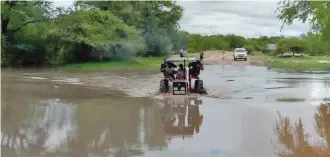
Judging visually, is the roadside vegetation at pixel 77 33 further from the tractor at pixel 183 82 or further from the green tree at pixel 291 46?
the green tree at pixel 291 46

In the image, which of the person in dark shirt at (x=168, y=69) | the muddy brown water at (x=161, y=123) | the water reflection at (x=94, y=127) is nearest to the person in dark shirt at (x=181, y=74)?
the person in dark shirt at (x=168, y=69)

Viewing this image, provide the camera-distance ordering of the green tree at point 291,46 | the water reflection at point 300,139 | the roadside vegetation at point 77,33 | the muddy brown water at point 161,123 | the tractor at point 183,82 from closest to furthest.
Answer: the water reflection at point 300,139 → the muddy brown water at point 161,123 → the tractor at point 183,82 → the roadside vegetation at point 77,33 → the green tree at point 291,46

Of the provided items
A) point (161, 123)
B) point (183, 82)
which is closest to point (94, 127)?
point (161, 123)

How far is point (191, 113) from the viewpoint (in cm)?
1384

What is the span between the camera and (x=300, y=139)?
9.98 m

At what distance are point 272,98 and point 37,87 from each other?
1074cm

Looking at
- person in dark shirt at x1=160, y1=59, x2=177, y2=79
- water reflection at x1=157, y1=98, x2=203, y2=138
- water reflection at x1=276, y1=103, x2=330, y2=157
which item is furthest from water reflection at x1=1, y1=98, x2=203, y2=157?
water reflection at x1=276, y1=103, x2=330, y2=157

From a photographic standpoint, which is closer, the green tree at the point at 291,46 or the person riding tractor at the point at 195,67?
the person riding tractor at the point at 195,67

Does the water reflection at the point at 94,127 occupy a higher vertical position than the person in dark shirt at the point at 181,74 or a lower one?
lower

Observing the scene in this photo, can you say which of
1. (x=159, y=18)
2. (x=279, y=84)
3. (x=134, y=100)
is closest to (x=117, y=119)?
(x=134, y=100)

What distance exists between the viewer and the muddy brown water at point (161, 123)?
905 cm

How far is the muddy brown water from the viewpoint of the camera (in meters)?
9.05

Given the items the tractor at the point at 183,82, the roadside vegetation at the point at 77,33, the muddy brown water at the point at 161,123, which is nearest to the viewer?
the muddy brown water at the point at 161,123

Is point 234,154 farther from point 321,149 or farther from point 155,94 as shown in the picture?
point 155,94
